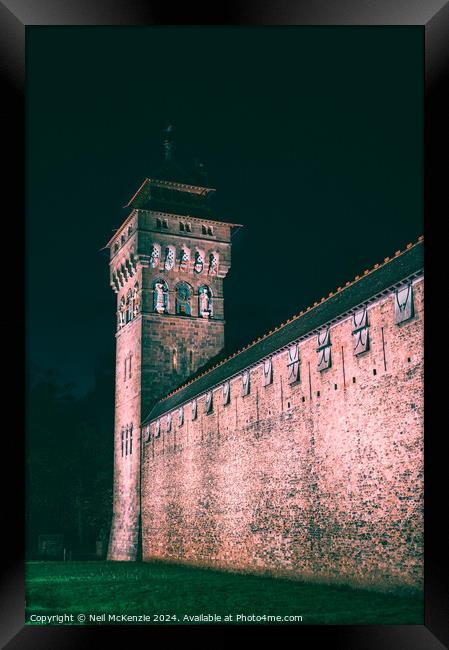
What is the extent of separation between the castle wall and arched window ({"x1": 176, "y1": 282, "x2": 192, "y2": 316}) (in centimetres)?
1204

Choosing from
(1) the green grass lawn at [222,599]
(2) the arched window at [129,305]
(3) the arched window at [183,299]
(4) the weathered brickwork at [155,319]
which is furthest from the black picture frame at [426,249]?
(2) the arched window at [129,305]

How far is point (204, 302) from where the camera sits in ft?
127

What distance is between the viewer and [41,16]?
10133 millimetres

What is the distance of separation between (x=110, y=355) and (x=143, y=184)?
505 inches

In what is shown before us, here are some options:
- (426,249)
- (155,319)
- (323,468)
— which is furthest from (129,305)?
(426,249)

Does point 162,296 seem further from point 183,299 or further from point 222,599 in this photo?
point 222,599

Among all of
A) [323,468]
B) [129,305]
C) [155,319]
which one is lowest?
[323,468]

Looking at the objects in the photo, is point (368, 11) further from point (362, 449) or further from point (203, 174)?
point (203, 174)

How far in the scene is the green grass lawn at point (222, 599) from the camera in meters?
12.4

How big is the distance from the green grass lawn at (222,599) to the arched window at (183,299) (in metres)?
18.3

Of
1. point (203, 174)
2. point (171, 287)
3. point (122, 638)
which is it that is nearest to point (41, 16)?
point (122, 638)

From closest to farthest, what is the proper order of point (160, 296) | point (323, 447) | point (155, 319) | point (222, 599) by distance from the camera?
1. point (222, 599)
2. point (323, 447)
3. point (155, 319)
4. point (160, 296)

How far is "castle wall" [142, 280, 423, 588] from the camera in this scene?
14703 millimetres

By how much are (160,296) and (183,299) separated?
1251 mm
